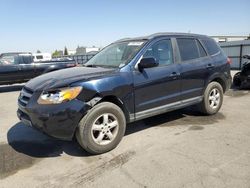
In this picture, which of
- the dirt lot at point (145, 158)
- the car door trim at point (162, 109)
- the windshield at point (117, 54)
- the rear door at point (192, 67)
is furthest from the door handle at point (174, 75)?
the dirt lot at point (145, 158)

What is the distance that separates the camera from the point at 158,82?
4672mm

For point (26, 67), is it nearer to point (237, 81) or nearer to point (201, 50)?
point (201, 50)

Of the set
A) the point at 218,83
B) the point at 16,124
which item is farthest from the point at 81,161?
the point at 218,83

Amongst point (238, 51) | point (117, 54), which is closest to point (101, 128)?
point (117, 54)

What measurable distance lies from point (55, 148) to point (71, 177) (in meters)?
1.12

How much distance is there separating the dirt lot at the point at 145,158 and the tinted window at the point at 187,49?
1.39 metres

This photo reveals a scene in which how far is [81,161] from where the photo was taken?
3.81m

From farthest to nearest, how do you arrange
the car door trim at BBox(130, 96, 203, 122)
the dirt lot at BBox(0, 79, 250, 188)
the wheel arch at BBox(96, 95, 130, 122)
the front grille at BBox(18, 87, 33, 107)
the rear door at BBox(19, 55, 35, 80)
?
the rear door at BBox(19, 55, 35, 80), the car door trim at BBox(130, 96, 203, 122), the wheel arch at BBox(96, 95, 130, 122), the front grille at BBox(18, 87, 33, 107), the dirt lot at BBox(0, 79, 250, 188)

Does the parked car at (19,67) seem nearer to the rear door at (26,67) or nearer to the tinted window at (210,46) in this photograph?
the rear door at (26,67)

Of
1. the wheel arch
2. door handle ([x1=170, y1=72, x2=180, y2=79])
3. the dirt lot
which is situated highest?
door handle ([x1=170, y1=72, x2=180, y2=79])

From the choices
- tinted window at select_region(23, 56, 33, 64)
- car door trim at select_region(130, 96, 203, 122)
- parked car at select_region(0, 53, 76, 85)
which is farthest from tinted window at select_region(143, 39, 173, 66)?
tinted window at select_region(23, 56, 33, 64)

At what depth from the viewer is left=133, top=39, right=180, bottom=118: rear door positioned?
Answer: 4.46 metres

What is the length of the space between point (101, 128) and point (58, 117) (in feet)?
2.33

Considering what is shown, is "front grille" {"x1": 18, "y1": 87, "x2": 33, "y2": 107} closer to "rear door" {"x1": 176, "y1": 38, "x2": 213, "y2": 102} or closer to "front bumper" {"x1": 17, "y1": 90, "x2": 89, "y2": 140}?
"front bumper" {"x1": 17, "y1": 90, "x2": 89, "y2": 140}
